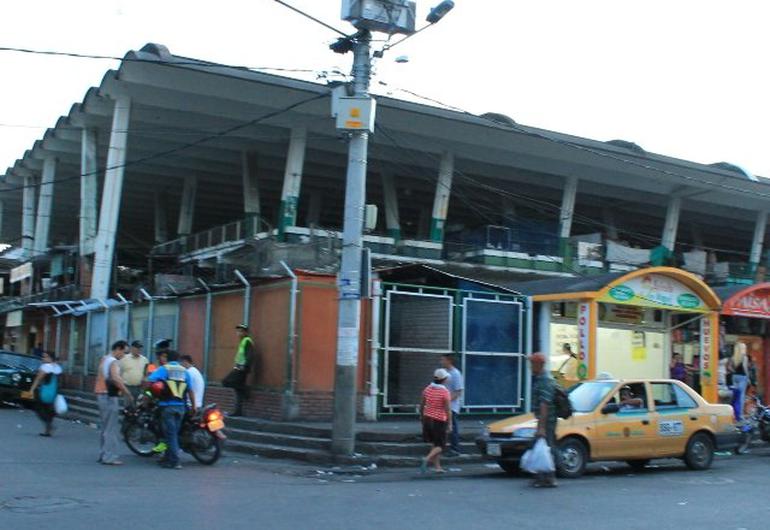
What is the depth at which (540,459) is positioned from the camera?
11.2 meters

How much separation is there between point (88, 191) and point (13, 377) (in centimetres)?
1428

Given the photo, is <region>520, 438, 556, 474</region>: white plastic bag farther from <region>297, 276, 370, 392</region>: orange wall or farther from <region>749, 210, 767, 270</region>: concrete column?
<region>749, 210, 767, 270</region>: concrete column

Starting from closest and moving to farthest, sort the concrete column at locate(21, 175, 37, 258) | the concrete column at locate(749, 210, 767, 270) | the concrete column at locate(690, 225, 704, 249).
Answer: the concrete column at locate(21, 175, 37, 258), the concrete column at locate(749, 210, 767, 270), the concrete column at locate(690, 225, 704, 249)

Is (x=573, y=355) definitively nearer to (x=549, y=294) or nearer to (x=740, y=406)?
(x=549, y=294)

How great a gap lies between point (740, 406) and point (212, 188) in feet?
101

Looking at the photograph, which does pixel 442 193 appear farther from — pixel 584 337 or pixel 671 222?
pixel 584 337

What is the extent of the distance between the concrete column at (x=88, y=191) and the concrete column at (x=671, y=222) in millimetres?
26729

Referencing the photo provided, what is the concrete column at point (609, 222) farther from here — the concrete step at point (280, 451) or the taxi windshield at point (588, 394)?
the concrete step at point (280, 451)

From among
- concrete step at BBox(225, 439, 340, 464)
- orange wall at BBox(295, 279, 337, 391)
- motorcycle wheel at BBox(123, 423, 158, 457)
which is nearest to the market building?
orange wall at BBox(295, 279, 337, 391)

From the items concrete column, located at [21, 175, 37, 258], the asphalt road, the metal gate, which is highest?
concrete column, located at [21, 175, 37, 258]

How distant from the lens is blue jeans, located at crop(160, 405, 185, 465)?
12484mm

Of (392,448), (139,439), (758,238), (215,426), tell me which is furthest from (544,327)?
(758,238)

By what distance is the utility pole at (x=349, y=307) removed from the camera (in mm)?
13680

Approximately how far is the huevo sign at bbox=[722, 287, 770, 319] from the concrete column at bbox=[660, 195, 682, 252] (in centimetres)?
1987
